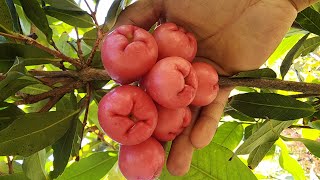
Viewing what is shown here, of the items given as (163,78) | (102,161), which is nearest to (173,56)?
(163,78)

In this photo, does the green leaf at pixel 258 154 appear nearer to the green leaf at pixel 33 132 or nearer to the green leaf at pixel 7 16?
the green leaf at pixel 33 132

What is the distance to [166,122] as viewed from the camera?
2.97 feet

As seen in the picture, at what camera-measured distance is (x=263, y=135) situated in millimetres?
1187

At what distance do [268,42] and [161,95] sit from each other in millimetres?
351

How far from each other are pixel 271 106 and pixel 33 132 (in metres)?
0.60

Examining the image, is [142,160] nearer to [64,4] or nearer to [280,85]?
[280,85]

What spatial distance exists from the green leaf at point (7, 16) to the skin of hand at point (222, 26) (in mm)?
249

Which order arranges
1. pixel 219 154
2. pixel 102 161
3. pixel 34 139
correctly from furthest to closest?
pixel 102 161
pixel 219 154
pixel 34 139

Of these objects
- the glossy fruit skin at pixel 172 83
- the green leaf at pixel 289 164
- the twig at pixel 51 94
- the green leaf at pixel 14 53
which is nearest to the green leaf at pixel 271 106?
the glossy fruit skin at pixel 172 83

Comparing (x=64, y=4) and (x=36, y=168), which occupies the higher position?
(x=64, y=4)

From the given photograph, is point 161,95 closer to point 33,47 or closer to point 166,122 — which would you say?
point 166,122

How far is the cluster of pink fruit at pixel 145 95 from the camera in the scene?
839 millimetres

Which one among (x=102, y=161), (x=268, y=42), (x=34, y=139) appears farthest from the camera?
(x=102, y=161)

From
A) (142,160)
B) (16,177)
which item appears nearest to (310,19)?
(142,160)
